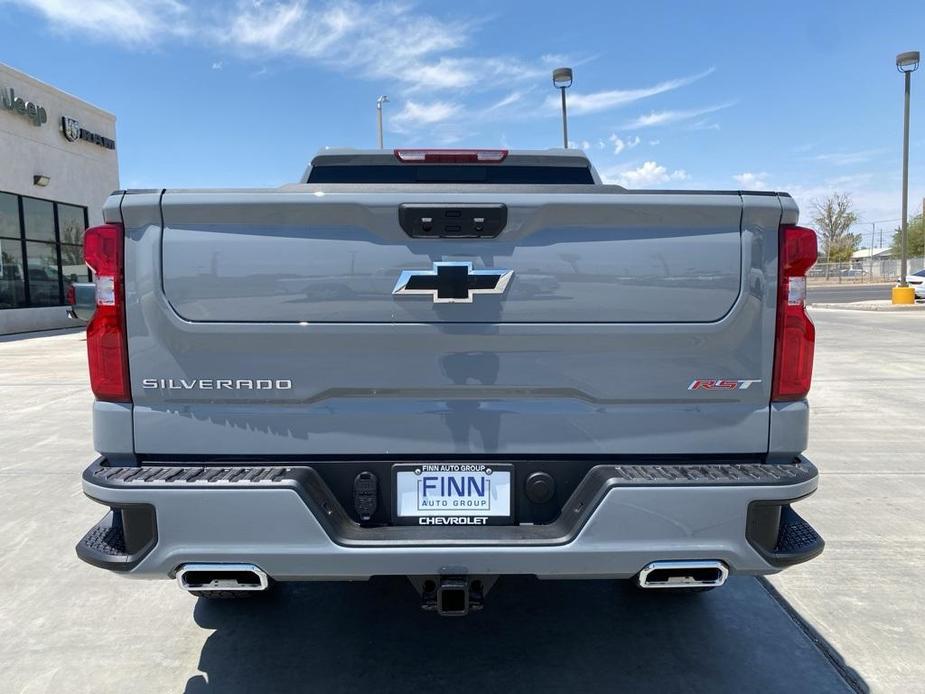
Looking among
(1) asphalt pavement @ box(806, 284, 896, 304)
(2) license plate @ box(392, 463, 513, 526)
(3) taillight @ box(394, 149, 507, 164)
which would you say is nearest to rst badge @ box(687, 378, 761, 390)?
(2) license plate @ box(392, 463, 513, 526)

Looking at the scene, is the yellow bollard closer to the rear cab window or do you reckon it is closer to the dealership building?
the rear cab window

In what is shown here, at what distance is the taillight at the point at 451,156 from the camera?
10.8 ft

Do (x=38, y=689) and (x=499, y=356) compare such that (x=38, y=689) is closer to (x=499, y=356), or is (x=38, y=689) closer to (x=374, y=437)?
(x=374, y=437)

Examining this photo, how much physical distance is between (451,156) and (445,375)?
1.48 meters

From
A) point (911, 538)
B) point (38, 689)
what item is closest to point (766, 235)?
point (911, 538)

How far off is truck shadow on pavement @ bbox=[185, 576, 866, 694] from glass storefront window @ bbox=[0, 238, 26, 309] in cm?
1993

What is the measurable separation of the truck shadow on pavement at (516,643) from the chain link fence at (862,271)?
2481 inches

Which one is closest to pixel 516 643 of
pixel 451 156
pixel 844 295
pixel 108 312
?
pixel 108 312

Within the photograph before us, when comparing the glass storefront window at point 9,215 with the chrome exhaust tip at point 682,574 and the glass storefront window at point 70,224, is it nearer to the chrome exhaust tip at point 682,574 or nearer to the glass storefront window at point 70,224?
the glass storefront window at point 70,224

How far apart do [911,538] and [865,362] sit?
8.24 meters

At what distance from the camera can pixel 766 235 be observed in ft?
7.38

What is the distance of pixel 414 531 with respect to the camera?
89.4 inches

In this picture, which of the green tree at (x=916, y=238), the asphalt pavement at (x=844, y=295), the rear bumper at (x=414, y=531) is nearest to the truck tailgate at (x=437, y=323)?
the rear bumper at (x=414, y=531)

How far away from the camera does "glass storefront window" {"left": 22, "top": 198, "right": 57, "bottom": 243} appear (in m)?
20.1
